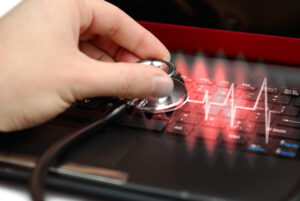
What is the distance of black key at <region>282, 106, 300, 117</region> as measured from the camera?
0.54m

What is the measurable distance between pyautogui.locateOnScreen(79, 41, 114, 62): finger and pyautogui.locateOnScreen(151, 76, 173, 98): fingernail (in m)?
0.23

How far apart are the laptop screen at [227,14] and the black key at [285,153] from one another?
298mm

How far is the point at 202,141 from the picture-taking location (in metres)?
0.49

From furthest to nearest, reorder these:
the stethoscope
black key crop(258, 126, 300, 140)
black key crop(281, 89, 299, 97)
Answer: black key crop(281, 89, 299, 97)
black key crop(258, 126, 300, 140)
the stethoscope

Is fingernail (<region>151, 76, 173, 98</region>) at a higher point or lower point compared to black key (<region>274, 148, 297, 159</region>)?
higher

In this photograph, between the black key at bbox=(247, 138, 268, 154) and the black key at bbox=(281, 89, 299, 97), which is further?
the black key at bbox=(281, 89, 299, 97)

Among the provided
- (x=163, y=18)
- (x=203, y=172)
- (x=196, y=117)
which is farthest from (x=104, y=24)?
(x=203, y=172)

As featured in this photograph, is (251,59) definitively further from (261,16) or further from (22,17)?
(22,17)

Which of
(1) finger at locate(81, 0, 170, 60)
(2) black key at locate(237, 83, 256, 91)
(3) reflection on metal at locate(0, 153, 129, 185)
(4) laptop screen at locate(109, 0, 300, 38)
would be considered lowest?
(3) reflection on metal at locate(0, 153, 129, 185)

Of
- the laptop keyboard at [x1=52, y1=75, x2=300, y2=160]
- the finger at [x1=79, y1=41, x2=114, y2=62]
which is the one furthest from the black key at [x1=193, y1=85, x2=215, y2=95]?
the finger at [x1=79, y1=41, x2=114, y2=62]

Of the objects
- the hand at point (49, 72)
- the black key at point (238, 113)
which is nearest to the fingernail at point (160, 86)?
the hand at point (49, 72)

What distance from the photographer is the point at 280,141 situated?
0.48m

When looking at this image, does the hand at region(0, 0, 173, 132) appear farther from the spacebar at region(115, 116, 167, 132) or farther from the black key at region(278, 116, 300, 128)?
the black key at region(278, 116, 300, 128)

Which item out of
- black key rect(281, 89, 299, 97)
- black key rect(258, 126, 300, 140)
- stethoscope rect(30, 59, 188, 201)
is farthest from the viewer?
black key rect(281, 89, 299, 97)
